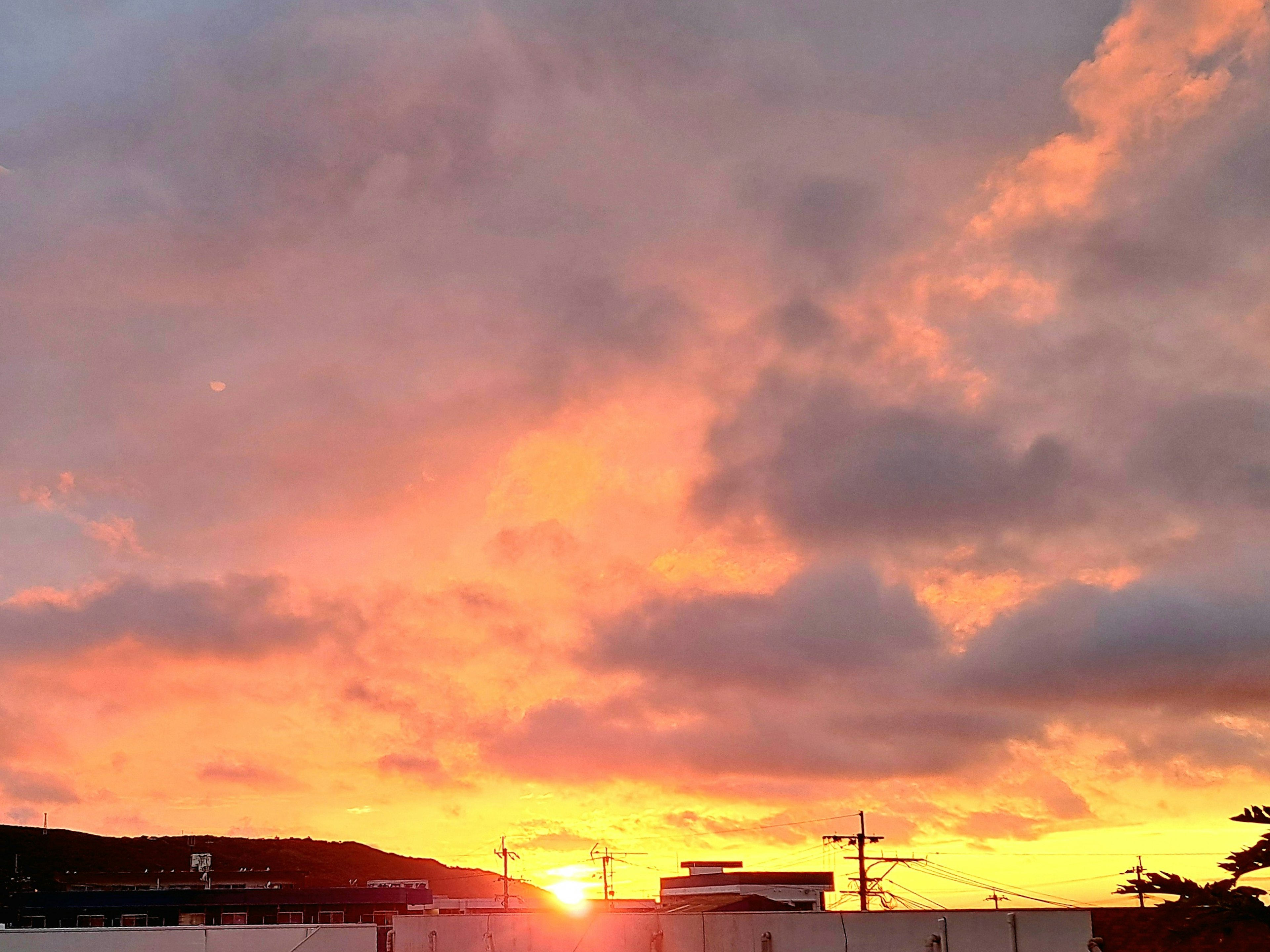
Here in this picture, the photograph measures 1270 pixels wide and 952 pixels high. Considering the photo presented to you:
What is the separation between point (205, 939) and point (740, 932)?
4208 centimetres

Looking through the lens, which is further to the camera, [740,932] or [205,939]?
[205,939]

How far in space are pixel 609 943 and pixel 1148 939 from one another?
29.5 metres

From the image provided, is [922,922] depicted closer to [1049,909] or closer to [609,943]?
[1049,909]

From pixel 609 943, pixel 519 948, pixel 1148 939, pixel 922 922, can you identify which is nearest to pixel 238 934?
pixel 519 948

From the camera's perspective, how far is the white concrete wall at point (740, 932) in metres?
44.0

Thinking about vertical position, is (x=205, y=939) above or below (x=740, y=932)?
below

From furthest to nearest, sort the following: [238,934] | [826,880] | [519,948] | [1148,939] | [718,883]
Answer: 1. [826,880]
2. [718,883]
3. [238,934]
4. [519,948]
5. [1148,939]

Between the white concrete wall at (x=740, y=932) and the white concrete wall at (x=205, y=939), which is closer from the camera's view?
the white concrete wall at (x=740, y=932)

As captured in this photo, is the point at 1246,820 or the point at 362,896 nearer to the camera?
the point at 1246,820

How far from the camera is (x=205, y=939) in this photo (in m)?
80.9

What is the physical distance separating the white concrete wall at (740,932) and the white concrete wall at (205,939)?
315 inches

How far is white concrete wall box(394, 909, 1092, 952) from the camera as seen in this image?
144ft

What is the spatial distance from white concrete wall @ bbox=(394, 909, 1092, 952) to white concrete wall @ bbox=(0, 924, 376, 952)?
8007 mm

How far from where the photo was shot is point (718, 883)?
417 ft
